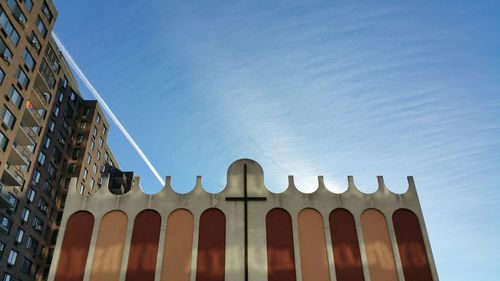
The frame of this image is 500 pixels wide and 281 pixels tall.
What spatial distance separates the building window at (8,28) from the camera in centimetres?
4031

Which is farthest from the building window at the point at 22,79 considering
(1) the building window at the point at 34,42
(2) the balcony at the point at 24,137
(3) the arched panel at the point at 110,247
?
(3) the arched panel at the point at 110,247

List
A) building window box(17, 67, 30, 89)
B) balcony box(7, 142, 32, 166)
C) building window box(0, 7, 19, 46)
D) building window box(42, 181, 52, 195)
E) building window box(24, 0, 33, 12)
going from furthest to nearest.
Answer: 1. building window box(42, 181, 52, 195)
2. balcony box(7, 142, 32, 166)
3. building window box(24, 0, 33, 12)
4. building window box(17, 67, 30, 89)
5. building window box(0, 7, 19, 46)

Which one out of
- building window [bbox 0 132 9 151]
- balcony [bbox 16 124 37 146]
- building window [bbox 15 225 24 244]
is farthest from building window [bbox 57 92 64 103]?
building window [bbox 0 132 9 151]

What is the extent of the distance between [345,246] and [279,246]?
263 centimetres

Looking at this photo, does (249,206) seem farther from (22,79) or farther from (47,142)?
(47,142)

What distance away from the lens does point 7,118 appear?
138ft

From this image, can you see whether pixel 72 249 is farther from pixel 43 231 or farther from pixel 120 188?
pixel 120 188

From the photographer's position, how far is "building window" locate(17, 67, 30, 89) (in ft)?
147

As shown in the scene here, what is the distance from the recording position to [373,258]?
15.5 meters

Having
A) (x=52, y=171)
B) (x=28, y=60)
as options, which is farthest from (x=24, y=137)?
(x=52, y=171)

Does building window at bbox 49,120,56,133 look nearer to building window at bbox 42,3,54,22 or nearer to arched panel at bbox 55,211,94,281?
building window at bbox 42,3,54,22

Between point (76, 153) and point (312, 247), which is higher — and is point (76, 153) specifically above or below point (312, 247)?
above

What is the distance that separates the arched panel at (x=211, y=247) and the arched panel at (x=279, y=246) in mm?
1830

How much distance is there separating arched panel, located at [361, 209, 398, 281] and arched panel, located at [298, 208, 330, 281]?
68.5 inches
